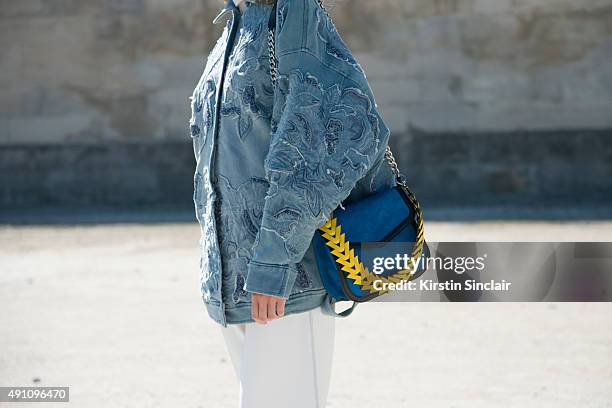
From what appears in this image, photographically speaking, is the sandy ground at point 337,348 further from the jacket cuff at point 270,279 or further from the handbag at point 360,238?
the jacket cuff at point 270,279

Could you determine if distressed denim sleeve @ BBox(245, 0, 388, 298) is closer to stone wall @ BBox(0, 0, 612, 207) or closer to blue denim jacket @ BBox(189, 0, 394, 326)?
blue denim jacket @ BBox(189, 0, 394, 326)

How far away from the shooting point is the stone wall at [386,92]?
11.4 m

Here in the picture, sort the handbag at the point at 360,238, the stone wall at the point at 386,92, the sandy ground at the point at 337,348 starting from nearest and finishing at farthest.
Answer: the handbag at the point at 360,238, the sandy ground at the point at 337,348, the stone wall at the point at 386,92

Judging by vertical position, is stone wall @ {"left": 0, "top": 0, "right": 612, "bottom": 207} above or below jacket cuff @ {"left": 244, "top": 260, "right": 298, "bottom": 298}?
below

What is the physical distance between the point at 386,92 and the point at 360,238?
9298 millimetres

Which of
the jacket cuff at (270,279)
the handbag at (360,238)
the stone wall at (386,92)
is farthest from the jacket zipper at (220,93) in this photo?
the stone wall at (386,92)

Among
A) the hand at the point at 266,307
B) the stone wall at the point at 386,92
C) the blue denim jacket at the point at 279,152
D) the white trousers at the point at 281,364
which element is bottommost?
the stone wall at the point at 386,92

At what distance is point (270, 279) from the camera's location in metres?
2.35

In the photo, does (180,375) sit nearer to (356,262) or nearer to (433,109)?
(356,262)

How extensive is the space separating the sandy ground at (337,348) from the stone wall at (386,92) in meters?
4.41

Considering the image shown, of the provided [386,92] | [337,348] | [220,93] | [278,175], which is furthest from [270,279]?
[386,92]

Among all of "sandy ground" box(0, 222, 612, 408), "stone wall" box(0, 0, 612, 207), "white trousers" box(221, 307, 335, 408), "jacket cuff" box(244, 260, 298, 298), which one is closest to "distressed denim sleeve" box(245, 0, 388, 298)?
"jacket cuff" box(244, 260, 298, 298)

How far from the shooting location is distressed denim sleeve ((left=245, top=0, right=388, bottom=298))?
2326 mm

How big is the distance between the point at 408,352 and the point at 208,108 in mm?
2747
